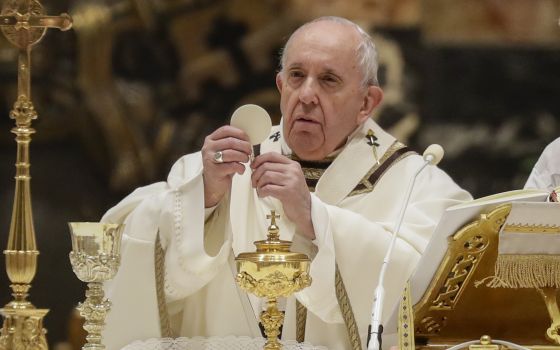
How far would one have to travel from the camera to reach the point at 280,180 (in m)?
4.29

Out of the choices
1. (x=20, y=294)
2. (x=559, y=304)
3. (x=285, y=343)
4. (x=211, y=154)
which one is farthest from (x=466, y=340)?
(x=20, y=294)

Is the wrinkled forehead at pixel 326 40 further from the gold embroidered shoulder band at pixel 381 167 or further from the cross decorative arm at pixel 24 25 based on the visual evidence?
the cross decorative arm at pixel 24 25

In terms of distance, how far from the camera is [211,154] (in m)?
4.24

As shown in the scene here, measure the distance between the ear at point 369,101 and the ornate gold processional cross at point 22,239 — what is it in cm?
160

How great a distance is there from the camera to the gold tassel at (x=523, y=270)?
12.2ft

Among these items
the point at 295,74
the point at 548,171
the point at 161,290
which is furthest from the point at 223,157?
the point at 548,171

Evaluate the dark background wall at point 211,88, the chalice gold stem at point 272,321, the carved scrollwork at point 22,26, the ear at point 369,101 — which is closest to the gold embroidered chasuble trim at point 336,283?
the ear at point 369,101

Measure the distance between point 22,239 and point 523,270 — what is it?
4.76 ft

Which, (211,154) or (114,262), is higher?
(211,154)

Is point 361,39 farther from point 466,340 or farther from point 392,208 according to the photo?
point 466,340

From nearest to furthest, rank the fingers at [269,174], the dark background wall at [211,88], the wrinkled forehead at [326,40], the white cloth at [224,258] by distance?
the fingers at [269,174] → the white cloth at [224,258] → the wrinkled forehead at [326,40] → the dark background wall at [211,88]

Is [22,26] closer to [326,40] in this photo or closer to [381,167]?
[326,40]

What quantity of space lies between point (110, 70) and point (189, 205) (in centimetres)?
445

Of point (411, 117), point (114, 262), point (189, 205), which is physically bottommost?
point (114, 262)
